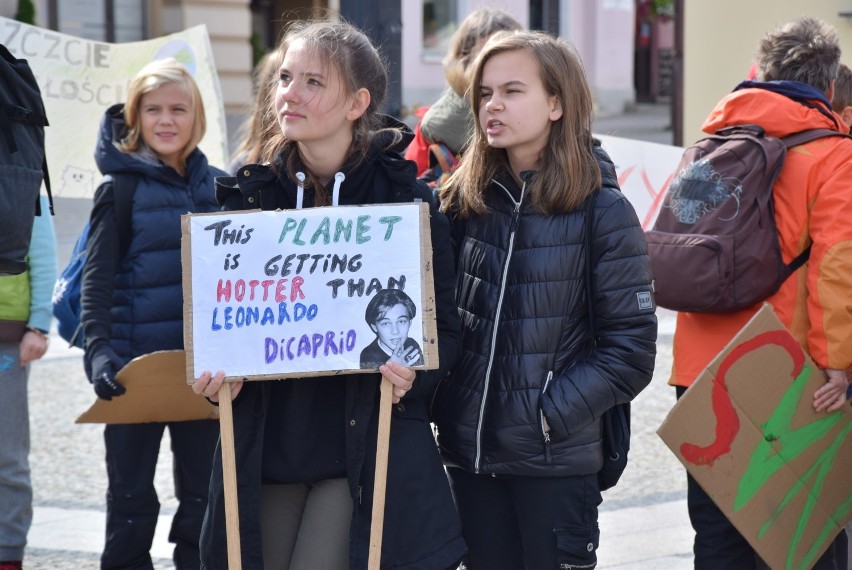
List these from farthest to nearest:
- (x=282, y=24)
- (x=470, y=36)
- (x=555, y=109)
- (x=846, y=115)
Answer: (x=282, y=24) < (x=470, y=36) < (x=846, y=115) < (x=555, y=109)

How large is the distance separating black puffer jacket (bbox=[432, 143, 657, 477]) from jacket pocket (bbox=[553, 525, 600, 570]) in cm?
15

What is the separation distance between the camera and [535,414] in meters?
3.16

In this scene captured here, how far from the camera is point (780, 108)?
380 cm

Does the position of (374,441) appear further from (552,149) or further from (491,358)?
(552,149)

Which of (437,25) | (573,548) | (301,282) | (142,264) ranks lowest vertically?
(573,548)

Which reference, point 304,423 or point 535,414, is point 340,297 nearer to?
point 304,423

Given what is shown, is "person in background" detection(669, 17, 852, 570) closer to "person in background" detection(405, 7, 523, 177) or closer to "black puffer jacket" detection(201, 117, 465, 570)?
"person in background" detection(405, 7, 523, 177)

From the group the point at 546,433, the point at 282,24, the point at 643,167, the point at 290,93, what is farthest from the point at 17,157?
the point at 282,24

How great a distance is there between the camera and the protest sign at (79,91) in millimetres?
5555

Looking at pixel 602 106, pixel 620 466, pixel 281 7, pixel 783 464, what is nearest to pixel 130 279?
pixel 620 466

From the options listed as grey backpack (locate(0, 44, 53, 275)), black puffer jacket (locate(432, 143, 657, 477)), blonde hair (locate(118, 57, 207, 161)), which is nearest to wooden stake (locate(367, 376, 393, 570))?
black puffer jacket (locate(432, 143, 657, 477))

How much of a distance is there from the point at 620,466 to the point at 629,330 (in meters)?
0.38

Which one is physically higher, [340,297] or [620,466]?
[340,297]

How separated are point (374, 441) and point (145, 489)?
5.78ft
